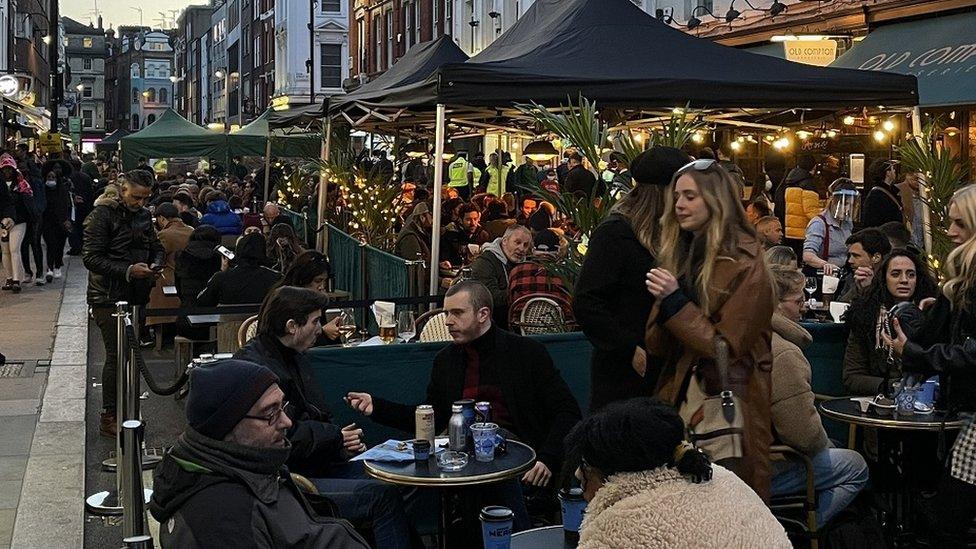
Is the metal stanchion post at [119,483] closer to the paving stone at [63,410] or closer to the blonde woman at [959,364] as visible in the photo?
the paving stone at [63,410]

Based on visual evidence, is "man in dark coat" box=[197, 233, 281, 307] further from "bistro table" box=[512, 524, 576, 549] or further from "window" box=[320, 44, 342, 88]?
"window" box=[320, 44, 342, 88]

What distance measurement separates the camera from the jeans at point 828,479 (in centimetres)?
572

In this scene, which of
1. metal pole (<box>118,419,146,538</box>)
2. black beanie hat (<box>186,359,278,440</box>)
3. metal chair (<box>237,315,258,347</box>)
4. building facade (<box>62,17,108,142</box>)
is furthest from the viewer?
building facade (<box>62,17,108,142</box>)

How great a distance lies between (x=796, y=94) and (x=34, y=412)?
23.7 ft

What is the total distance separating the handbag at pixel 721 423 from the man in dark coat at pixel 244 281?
602cm

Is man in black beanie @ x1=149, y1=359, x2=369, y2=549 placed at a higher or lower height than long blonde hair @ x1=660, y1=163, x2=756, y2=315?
lower

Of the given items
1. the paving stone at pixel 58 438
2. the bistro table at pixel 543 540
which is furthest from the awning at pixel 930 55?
the bistro table at pixel 543 540

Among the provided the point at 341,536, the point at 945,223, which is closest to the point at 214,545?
the point at 341,536

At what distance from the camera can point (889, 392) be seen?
23.2 ft

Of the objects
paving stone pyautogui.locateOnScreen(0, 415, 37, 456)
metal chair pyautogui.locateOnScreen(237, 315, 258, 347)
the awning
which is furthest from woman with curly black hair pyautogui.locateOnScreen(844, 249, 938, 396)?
the awning

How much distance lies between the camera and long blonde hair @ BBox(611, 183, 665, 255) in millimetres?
5109

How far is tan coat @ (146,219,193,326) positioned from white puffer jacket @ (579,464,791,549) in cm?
1073

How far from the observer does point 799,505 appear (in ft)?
18.9

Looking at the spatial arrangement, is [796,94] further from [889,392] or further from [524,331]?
[889,392]
